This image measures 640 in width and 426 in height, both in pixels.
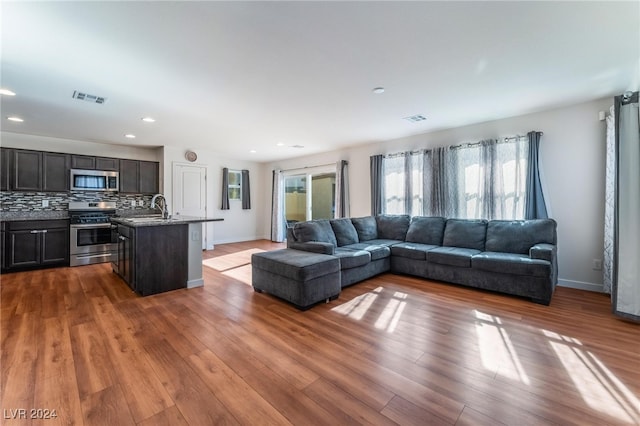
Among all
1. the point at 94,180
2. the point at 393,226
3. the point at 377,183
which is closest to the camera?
the point at 393,226

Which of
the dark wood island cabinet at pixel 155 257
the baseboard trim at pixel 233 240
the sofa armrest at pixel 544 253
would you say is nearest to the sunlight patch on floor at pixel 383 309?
the sofa armrest at pixel 544 253

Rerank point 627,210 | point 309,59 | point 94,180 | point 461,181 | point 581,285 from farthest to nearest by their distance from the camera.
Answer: point 94,180
point 461,181
point 581,285
point 627,210
point 309,59

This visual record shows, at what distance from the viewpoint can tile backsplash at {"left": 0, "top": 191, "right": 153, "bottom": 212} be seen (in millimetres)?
4855

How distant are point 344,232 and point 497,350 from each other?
271 centimetres

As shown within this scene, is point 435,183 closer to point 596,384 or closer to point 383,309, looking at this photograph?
point 383,309

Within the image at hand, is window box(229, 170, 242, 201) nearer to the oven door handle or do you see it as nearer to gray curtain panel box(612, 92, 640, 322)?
the oven door handle

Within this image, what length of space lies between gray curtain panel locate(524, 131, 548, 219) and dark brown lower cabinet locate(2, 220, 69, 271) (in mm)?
7639

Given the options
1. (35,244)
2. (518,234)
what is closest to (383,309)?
(518,234)

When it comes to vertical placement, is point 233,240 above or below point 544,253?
below

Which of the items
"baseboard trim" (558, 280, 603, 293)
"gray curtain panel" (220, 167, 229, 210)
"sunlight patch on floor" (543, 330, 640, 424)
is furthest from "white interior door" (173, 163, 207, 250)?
"baseboard trim" (558, 280, 603, 293)

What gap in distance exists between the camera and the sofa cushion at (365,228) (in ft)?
16.3

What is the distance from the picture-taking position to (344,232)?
4.59m

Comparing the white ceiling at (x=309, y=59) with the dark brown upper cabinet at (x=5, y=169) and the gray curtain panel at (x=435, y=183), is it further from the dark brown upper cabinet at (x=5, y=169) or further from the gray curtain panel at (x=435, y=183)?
the dark brown upper cabinet at (x=5, y=169)

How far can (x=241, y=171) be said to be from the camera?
8031 mm
